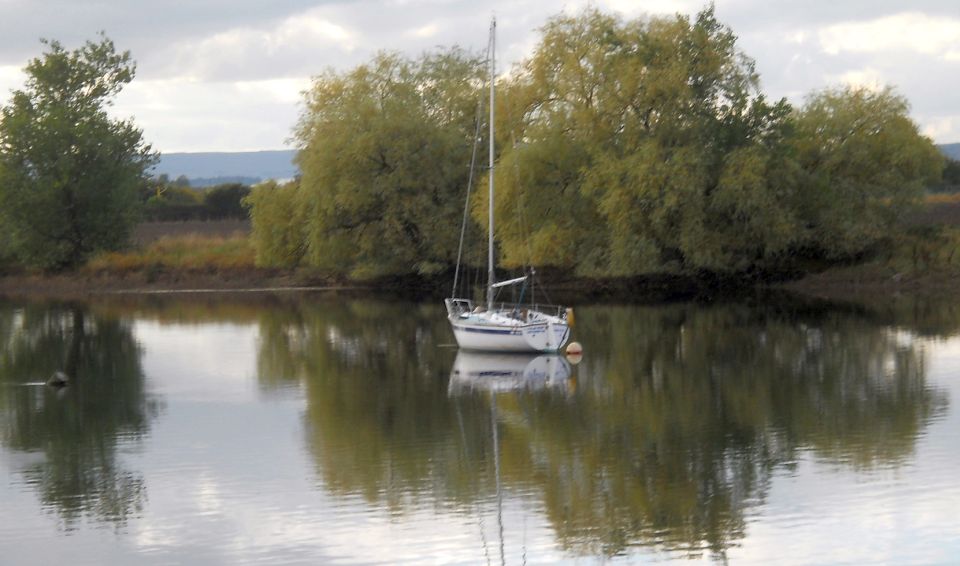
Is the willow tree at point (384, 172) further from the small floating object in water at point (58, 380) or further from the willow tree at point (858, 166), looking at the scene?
the small floating object in water at point (58, 380)

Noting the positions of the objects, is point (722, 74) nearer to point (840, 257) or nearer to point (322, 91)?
point (840, 257)

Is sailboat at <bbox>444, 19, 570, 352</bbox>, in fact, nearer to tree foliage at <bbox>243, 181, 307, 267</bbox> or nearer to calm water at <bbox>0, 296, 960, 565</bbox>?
calm water at <bbox>0, 296, 960, 565</bbox>

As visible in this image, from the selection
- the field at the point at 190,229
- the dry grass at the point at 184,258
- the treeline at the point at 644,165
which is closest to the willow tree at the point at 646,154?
the treeline at the point at 644,165

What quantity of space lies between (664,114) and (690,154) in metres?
2.32

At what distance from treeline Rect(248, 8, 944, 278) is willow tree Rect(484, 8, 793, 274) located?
6cm

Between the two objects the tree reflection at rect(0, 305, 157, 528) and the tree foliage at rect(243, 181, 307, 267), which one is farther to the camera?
the tree foliage at rect(243, 181, 307, 267)

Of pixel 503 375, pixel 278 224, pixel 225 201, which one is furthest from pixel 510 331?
pixel 225 201

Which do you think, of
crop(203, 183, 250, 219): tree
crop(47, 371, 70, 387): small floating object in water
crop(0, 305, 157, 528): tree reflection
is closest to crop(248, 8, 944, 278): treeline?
crop(0, 305, 157, 528): tree reflection

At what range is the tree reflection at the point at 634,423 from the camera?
58.7 feet

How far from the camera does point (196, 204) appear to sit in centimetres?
10806

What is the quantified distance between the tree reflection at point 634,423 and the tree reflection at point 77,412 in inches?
122

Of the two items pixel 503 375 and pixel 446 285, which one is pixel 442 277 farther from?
pixel 503 375

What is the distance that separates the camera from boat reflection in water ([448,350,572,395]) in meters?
29.5

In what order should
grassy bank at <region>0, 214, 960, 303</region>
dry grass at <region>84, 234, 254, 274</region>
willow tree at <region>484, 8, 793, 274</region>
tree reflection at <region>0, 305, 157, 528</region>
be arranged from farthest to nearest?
dry grass at <region>84, 234, 254, 274</region>, grassy bank at <region>0, 214, 960, 303</region>, willow tree at <region>484, 8, 793, 274</region>, tree reflection at <region>0, 305, 157, 528</region>
